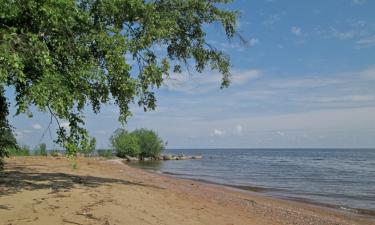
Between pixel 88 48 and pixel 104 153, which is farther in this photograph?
pixel 104 153

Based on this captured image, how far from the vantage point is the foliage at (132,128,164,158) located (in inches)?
3162

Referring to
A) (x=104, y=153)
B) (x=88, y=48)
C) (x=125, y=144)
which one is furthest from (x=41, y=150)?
(x=88, y=48)

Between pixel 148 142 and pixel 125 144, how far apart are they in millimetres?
6555

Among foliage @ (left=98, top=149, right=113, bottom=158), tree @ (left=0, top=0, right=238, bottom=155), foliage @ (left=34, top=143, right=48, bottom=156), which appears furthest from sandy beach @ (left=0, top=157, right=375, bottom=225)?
foliage @ (left=98, top=149, right=113, bottom=158)

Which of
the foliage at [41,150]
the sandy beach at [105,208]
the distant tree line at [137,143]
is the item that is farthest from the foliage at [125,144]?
the sandy beach at [105,208]

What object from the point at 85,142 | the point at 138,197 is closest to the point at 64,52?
the point at 85,142

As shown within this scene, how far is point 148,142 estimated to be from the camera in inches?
3174

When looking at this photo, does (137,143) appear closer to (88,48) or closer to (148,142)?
(148,142)

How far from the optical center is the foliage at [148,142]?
263 ft

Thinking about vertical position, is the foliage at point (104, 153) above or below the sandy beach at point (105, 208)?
above

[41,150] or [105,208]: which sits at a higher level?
[41,150]

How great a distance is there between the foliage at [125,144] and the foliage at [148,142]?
3086 mm

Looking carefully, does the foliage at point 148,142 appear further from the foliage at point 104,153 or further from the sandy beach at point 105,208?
the sandy beach at point 105,208

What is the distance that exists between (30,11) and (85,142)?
3453mm
